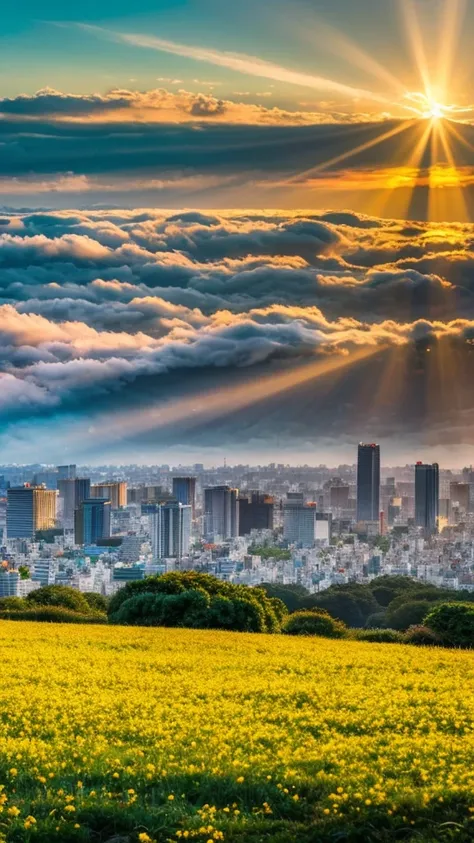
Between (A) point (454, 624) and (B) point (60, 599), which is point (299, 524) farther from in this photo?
(A) point (454, 624)

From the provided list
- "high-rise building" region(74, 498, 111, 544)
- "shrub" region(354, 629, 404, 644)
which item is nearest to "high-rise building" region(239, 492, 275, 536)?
"high-rise building" region(74, 498, 111, 544)

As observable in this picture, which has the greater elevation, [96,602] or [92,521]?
[96,602]

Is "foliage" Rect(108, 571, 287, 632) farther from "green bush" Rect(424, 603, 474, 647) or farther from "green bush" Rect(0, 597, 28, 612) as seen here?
"green bush" Rect(424, 603, 474, 647)

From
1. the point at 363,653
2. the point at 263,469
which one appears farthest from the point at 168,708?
the point at 263,469

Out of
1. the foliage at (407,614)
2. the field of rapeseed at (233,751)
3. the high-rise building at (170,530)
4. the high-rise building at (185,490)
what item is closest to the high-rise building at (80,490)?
the high-rise building at (185,490)

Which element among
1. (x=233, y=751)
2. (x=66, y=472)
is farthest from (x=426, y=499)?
(x=233, y=751)
